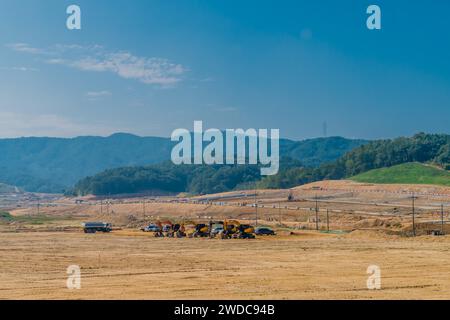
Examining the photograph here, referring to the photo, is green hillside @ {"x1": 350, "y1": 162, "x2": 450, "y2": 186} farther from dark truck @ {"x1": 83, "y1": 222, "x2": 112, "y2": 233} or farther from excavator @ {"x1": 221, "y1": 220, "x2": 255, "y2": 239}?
excavator @ {"x1": 221, "y1": 220, "x2": 255, "y2": 239}

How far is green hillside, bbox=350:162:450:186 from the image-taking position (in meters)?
169

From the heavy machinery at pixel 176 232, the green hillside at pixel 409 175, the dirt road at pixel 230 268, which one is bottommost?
the dirt road at pixel 230 268

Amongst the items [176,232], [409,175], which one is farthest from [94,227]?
[409,175]

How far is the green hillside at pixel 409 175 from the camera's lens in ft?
556

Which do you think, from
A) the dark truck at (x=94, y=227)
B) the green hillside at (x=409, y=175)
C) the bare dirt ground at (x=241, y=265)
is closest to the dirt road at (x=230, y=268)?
the bare dirt ground at (x=241, y=265)

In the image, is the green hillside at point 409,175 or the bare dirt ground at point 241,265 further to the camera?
the green hillside at point 409,175

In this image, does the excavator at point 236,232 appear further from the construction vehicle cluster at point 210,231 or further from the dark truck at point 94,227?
the dark truck at point 94,227

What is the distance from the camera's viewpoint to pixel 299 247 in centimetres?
6016

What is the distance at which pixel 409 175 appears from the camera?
182 metres

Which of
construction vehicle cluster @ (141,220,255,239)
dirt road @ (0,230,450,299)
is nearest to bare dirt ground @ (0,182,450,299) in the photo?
dirt road @ (0,230,450,299)

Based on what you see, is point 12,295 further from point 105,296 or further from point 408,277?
point 408,277

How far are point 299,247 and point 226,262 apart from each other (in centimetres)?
1384

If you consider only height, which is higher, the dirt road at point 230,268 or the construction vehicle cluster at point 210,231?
the construction vehicle cluster at point 210,231
